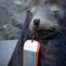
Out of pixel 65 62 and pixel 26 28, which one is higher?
pixel 26 28

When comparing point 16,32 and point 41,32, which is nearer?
point 41,32

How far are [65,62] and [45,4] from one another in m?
0.27

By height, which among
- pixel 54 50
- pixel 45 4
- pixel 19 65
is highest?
pixel 45 4

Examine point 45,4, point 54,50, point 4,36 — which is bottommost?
point 4,36

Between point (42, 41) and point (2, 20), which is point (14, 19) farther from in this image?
point (42, 41)

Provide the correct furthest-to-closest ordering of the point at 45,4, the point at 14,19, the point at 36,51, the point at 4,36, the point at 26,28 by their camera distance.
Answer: the point at 14,19
the point at 4,36
the point at 26,28
the point at 45,4
the point at 36,51

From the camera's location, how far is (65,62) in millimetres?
1393

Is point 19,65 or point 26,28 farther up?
point 26,28

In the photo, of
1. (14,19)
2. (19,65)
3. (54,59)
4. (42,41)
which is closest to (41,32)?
(42,41)

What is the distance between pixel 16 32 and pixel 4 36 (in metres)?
0.11

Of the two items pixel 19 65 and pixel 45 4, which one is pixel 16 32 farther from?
pixel 45 4

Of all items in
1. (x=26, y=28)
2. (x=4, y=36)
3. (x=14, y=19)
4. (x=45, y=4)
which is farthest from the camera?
(x=14, y=19)

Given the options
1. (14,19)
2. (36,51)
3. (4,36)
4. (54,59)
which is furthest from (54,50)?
(14,19)

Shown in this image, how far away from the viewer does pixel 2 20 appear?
311 centimetres
